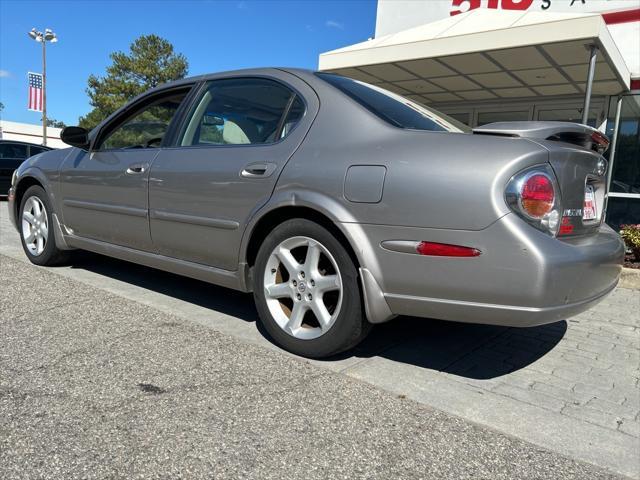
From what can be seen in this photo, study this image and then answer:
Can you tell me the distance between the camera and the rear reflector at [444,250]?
218 centimetres

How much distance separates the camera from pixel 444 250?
2246 mm

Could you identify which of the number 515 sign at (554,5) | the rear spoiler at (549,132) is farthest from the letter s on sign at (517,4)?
the rear spoiler at (549,132)

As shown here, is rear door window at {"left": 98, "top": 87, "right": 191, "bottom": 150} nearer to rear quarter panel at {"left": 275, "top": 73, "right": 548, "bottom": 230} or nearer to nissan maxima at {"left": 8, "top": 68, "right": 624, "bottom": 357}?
nissan maxima at {"left": 8, "top": 68, "right": 624, "bottom": 357}

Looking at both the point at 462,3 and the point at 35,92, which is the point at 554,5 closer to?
the point at 462,3

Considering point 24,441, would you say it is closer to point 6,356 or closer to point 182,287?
point 6,356

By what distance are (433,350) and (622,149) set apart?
7.60 meters

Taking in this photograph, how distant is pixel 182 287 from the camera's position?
4.19 metres

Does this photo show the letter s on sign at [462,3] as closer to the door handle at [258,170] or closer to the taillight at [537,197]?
the door handle at [258,170]

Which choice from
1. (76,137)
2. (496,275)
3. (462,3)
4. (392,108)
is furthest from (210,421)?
(462,3)

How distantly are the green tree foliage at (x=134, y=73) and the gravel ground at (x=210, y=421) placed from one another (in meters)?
39.8

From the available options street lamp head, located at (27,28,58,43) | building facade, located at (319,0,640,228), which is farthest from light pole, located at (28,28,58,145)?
building facade, located at (319,0,640,228)

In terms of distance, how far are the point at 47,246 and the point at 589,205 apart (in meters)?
4.34

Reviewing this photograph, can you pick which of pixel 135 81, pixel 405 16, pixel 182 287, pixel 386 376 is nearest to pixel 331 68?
pixel 405 16

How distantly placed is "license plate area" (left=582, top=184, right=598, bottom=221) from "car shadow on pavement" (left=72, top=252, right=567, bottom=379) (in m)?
0.95
